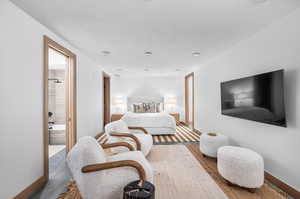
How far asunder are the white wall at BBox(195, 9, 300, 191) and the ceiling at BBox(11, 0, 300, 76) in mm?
221

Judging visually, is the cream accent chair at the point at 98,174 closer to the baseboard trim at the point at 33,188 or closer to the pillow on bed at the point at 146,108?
the baseboard trim at the point at 33,188

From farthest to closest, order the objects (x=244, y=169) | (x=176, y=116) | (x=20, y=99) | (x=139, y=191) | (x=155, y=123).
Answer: (x=176, y=116)
(x=155, y=123)
(x=244, y=169)
(x=20, y=99)
(x=139, y=191)

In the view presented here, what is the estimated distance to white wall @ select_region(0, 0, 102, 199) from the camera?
1578 millimetres

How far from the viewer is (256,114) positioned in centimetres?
229

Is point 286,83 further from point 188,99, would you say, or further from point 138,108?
point 188,99

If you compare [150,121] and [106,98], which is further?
[106,98]

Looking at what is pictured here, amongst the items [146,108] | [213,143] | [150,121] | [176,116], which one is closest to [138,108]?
[146,108]

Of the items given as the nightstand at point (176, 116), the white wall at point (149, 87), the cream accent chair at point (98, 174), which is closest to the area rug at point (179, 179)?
the cream accent chair at point (98, 174)

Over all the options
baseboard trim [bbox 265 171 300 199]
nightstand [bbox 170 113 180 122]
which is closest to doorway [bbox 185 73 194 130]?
nightstand [bbox 170 113 180 122]

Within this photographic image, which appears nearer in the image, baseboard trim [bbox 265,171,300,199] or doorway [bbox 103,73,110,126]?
baseboard trim [bbox 265,171,300,199]

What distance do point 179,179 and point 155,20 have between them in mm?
2457

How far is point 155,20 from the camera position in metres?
2.00

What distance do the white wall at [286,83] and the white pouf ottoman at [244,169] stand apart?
35 centimetres

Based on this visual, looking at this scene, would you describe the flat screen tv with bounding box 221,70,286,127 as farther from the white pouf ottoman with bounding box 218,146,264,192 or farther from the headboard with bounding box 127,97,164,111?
the headboard with bounding box 127,97,164,111
